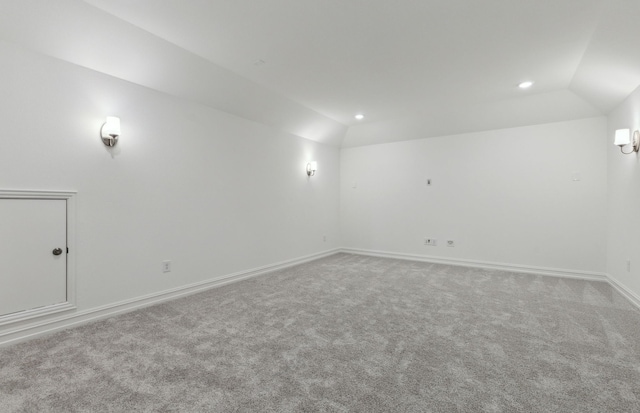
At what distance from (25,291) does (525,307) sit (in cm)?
474

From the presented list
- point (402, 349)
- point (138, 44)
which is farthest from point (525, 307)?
point (138, 44)

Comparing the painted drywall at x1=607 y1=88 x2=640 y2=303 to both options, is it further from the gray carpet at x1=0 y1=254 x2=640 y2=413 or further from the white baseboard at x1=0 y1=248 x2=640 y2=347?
the gray carpet at x1=0 y1=254 x2=640 y2=413

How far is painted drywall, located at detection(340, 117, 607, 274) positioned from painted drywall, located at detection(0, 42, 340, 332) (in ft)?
7.01

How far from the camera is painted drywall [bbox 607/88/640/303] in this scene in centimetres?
323

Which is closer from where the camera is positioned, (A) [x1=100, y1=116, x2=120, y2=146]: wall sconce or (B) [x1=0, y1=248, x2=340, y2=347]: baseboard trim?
(B) [x1=0, y1=248, x2=340, y2=347]: baseboard trim

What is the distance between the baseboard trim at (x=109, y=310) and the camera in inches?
94.0

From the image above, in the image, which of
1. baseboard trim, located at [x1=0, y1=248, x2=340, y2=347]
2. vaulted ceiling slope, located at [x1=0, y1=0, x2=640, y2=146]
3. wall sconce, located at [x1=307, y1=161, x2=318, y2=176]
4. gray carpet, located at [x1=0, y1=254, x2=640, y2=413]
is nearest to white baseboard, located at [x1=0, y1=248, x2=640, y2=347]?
→ baseboard trim, located at [x1=0, y1=248, x2=340, y2=347]

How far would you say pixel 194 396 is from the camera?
1693mm

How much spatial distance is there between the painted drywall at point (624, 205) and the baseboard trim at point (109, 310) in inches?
184

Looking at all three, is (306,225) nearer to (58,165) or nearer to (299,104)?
(299,104)

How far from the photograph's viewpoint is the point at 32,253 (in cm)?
248

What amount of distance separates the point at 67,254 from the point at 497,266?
228 inches

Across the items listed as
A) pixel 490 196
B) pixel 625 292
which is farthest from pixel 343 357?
pixel 490 196

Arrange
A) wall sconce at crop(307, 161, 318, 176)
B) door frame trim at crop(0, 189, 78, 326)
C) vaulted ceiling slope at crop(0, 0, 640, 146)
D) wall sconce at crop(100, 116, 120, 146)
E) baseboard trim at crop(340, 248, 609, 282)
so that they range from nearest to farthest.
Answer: vaulted ceiling slope at crop(0, 0, 640, 146)
door frame trim at crop(0, 189, 78, 326)
wall sconce at crop(100, 116, 120, 146)
baseboard trim at crop(340, 248, 609, 282)
wall sconce at crop(307, 161, 318, 176)
